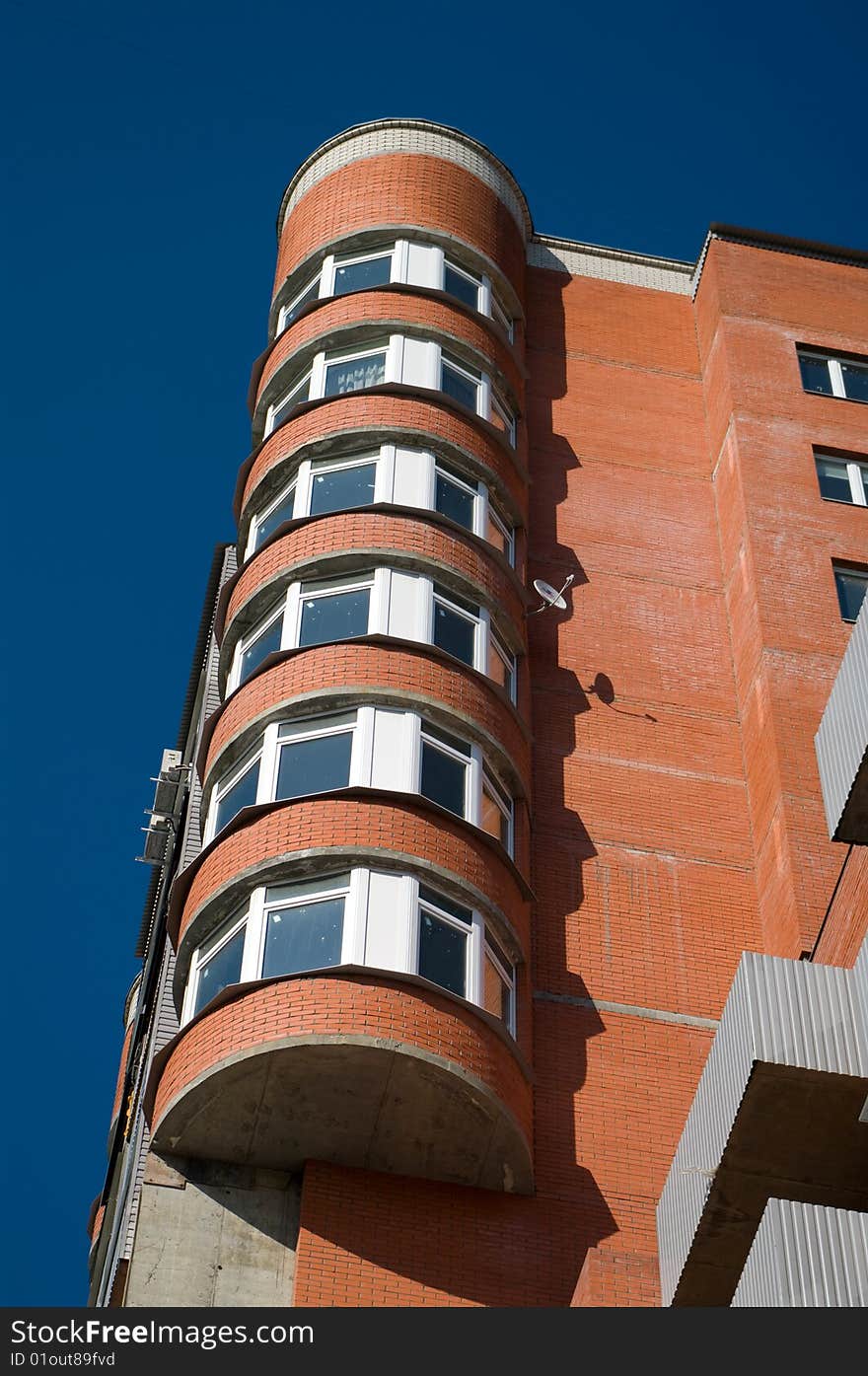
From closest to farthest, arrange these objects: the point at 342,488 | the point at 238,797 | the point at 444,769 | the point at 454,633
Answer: the point at 444,769, the point at 238,797, the point at 454,633, the point at 342,488

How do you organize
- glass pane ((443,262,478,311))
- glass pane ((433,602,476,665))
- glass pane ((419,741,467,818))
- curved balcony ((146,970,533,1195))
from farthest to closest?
1. glass pane ((443,262,478,311))
2. glass pane ((433,602,476,665))
3. glass pane ((419,741,467,818))
4. curved balcony ((146,970,533,1195))

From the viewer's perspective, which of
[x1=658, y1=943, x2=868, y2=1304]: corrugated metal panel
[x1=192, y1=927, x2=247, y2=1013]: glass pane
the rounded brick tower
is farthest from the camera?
[x1=192, y1=927, x2=247, y2=1013]: glass pane

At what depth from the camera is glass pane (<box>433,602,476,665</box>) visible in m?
25.1

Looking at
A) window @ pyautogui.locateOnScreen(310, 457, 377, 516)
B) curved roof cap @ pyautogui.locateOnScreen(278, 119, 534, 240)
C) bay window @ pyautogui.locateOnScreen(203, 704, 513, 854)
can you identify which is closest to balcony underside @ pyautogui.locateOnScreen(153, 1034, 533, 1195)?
bay window @ pyautogui.locateOnScreen(203, 704, 513, 854)

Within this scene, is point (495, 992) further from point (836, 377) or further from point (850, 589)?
point (836, 377)

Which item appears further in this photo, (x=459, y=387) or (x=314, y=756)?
(x=459, y=387)

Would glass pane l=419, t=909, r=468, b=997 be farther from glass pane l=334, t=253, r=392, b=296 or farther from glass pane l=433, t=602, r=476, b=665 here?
glass pane l=334, t=253, r=392, b=296

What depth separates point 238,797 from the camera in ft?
77.9

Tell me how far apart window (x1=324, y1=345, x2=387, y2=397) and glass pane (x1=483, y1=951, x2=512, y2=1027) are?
9.97 metres

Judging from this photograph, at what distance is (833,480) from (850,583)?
2.42 metres

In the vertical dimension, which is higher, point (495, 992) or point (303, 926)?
point (303, 926)

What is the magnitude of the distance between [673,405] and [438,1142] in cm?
1605

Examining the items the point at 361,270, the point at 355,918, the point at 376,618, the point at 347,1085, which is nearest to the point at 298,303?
the point at 361,270

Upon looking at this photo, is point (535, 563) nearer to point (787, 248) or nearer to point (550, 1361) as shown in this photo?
point (787, 248)
